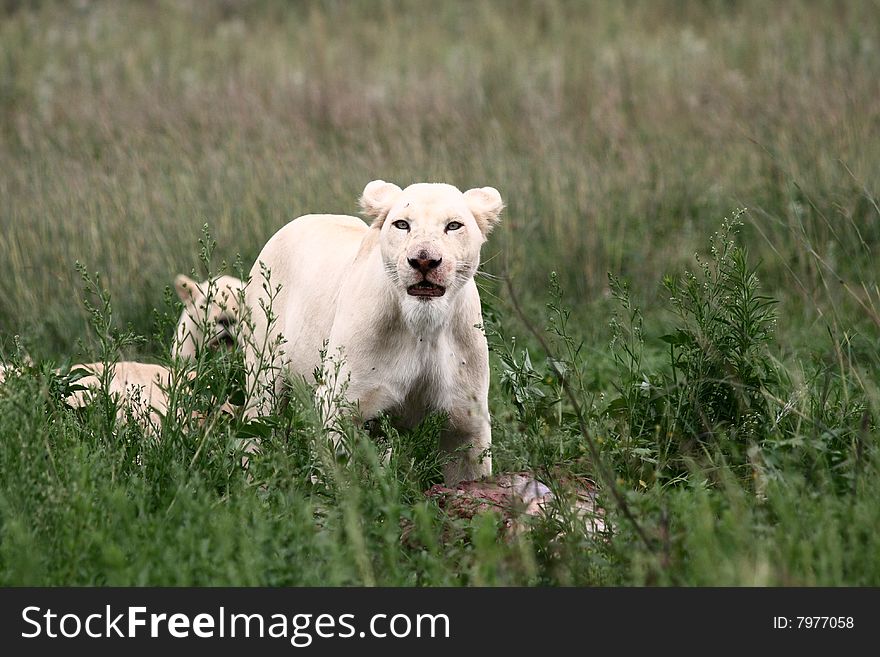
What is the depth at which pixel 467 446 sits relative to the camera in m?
4.95

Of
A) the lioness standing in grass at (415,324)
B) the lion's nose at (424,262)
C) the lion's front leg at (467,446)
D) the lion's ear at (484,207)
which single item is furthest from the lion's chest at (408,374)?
the lion's ear at (484,207)

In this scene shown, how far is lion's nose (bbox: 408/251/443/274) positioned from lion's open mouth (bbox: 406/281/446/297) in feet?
0.20

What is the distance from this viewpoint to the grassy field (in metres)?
3.81

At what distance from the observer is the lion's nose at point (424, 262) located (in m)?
4.46

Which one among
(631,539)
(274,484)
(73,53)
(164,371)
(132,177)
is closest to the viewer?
(631,539)

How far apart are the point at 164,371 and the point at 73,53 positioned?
9.35m

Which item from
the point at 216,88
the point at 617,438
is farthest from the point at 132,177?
the point at 617,438

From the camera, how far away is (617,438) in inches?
208

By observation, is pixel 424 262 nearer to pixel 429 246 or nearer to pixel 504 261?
pixel 429 246

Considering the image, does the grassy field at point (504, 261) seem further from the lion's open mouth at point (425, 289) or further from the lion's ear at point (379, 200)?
the lion's ear at point (379, 200)

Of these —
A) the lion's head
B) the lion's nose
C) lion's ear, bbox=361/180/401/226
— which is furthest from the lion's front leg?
lion's ear, bbox=361/180/401/226

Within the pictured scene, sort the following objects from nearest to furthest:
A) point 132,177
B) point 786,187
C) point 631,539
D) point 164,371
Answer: point 631,539 → point 164,371 → point 786,187 → point 132,177

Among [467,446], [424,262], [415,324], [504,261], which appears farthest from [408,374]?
[504,261]

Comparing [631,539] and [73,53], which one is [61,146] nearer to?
[73,53]
